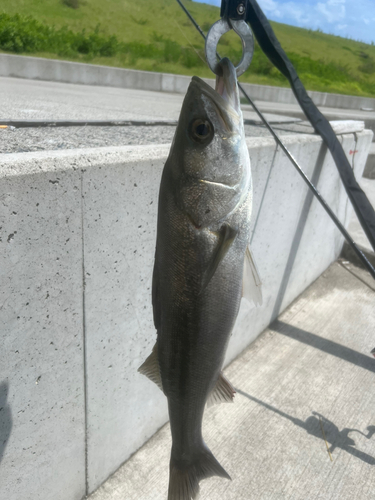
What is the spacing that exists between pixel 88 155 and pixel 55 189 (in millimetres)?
253

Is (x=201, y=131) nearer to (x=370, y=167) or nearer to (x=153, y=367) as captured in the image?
(x=153, y=367)

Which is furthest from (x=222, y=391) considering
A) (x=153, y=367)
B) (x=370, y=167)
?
(x=370, y=167)

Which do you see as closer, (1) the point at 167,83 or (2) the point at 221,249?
(2) the point at 221,249

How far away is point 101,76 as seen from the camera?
16.0 m

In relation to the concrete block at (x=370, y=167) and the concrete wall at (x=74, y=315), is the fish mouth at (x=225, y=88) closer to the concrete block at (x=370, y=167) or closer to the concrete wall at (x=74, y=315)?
the concrete wall at (x=74, y=315)

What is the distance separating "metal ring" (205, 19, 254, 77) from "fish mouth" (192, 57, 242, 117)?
0.15m

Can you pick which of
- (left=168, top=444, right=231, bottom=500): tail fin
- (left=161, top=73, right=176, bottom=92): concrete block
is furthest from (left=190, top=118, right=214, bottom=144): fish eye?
(left=161, top=73, right=176, bottom=92): concrete block

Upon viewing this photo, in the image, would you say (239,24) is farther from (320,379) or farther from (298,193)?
(320,379)

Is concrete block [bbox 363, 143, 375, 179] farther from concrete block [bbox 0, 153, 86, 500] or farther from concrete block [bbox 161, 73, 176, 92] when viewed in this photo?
concrete block [bbox 161, 73, 176, 92]

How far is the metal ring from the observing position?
4.45 feet

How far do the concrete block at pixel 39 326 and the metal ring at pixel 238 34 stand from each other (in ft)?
2.80

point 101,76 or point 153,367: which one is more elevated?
point 153,367

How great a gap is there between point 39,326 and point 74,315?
0.68 feet

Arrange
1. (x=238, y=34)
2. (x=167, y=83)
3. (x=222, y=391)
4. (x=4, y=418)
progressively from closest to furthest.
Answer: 1. (x=238, y=34)
2. (x=222, y=391)
3. (x=4, y=418)
4. (x=167, y=83)
